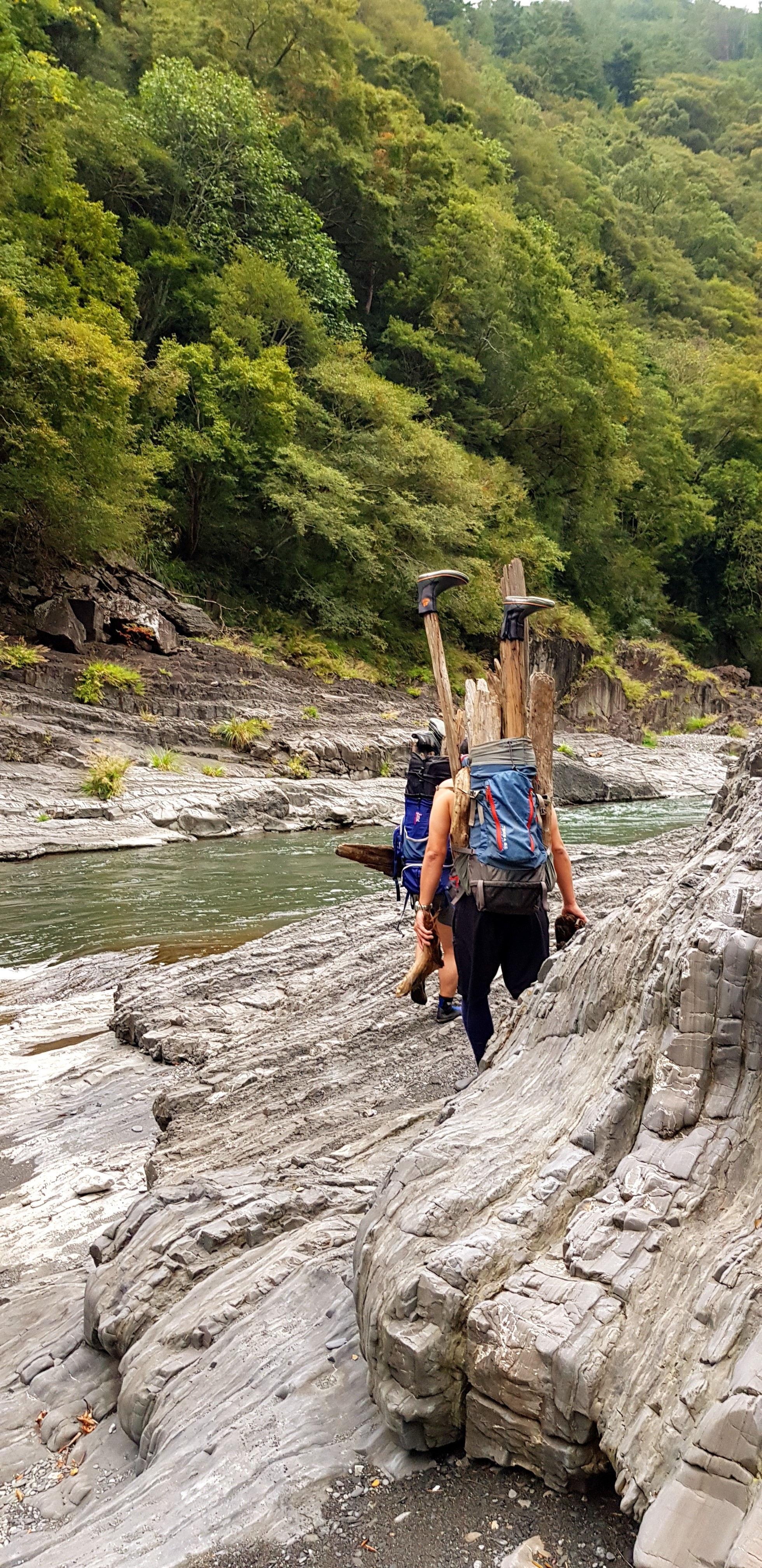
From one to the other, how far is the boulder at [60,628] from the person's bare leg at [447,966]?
17973 millimetres

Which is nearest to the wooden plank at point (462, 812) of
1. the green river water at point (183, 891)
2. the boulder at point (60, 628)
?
the green river water at point (183, 891)

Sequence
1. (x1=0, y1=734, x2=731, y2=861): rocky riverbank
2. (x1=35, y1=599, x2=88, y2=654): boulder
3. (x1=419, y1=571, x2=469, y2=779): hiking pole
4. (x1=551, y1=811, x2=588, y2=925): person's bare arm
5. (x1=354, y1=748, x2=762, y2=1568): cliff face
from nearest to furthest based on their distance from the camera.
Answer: (x1=354, y1=748, x2=762, y2=1568): cliff face, (x1=551, y1=811, x2=588, y2=925): person's bare arm, (x1=419, y1=571, x2=469, y2=779): hiking pole, (x1=0, y1=734, x2=731, y2=861): rocky riverbank, (x1=35, y1=599, x2=88, y2=654): boulder

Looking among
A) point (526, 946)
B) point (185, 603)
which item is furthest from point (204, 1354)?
point (185, 603)

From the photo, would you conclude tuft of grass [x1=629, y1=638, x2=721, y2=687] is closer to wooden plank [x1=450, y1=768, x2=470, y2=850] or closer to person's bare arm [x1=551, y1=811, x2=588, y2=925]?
person's bare arm [x1=551, y1=811, x2=588, y2=925]

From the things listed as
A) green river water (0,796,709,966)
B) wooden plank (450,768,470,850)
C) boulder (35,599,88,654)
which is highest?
boulder (35,599,88,654)

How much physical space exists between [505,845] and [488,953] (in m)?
0.52

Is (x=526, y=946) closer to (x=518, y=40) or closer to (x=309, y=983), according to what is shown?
(x=309, y=983)

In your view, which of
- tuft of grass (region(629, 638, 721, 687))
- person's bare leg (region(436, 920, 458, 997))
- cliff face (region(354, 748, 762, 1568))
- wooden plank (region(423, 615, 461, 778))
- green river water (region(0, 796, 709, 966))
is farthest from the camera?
tuft of grass (region(629, 638, 721, 687))

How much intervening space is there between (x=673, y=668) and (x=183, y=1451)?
36.9 m

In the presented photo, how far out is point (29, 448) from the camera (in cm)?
1978

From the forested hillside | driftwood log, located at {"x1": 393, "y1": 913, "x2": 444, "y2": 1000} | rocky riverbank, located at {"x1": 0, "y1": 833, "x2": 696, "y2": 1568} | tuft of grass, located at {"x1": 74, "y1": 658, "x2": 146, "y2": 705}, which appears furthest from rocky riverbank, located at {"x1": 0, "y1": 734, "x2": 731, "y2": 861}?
driftwood log, located at {"x1": 393, "y1": 913, "x2": 444, "y2": 1000}

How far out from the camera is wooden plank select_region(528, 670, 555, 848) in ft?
14.7

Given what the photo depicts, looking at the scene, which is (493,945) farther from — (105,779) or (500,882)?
(105,779)

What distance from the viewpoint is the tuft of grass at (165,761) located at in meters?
18.4
